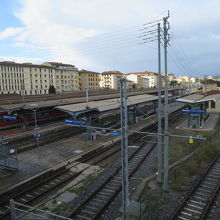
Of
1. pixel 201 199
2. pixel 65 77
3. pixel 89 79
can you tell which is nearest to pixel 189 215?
pixel 201 199

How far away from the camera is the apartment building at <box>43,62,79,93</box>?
315 ft

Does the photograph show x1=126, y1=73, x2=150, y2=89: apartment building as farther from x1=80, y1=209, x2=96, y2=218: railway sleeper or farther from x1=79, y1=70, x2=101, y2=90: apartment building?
x1=80, y1=209, x2=96, y2=218: railway sleeper

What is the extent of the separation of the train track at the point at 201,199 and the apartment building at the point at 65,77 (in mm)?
86839

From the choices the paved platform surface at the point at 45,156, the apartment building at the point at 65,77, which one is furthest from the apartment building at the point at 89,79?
the paved platform surface at the point at 45,156

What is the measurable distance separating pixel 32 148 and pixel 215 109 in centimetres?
4221

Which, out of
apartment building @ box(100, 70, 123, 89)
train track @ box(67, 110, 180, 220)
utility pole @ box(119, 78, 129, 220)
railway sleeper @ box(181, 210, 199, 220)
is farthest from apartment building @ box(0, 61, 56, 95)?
railway sleeper @ box(181, 210, 199, 220)

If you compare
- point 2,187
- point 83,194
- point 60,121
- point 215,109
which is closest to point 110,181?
point 83,194

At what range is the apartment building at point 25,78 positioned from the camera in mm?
77750

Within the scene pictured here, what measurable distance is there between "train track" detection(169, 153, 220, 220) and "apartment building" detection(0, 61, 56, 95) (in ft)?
231

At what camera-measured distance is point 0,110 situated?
27.7 m

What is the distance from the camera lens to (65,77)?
98.6 meters

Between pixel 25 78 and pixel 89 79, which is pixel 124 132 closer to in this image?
pixel 25 78

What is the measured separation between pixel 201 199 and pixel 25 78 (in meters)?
82.8

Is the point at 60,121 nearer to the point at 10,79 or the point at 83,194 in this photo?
the point at 83,194
